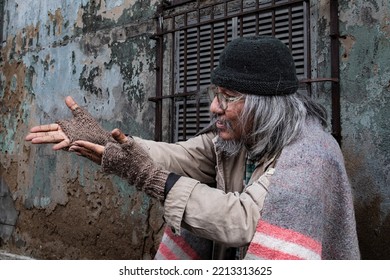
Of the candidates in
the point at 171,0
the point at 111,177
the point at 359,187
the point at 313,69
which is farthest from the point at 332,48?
the point at 111,177

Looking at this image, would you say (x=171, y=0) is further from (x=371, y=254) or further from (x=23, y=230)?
(x=23, y=230)

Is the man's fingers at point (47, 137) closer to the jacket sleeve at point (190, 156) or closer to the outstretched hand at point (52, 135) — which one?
the outstretched hand at point (52, 135)

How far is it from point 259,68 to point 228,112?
228 mm

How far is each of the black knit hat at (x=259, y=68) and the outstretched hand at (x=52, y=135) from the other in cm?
65

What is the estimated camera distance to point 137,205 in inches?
144

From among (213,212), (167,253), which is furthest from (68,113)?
(213,212)

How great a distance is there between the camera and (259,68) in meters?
1.85

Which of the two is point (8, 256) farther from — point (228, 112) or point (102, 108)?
point (228, 112)

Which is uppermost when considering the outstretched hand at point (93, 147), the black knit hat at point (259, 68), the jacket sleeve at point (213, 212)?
the black knit hat at point (259, 68)

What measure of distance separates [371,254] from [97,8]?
3.01 metres

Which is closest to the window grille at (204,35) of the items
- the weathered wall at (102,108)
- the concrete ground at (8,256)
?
the weathered wall at (102,108)

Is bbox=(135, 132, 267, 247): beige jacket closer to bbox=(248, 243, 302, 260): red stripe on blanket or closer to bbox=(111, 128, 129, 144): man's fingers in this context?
bbox=(248, 243, 302, 260): red stripe on blanket

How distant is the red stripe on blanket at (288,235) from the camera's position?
1611 mm

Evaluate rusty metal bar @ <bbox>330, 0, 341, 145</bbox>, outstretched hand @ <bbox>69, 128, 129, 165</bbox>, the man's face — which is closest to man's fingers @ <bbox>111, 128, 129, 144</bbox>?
outstretched hand @ <bbox>69, 128, 129, 165</bbox>
